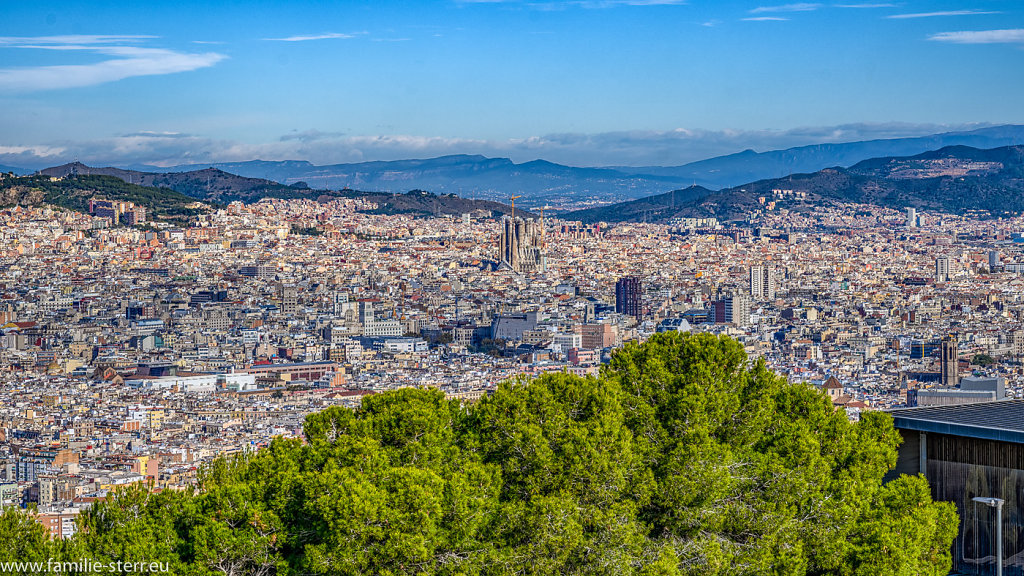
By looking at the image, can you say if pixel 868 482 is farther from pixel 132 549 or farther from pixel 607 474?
pixel 132 549

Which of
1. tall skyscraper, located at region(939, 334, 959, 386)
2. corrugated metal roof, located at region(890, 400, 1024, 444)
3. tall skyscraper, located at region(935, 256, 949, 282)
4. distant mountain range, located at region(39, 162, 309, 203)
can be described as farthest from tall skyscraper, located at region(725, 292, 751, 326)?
corrugated metal roof, located at region(890, 400, 1024, 444)

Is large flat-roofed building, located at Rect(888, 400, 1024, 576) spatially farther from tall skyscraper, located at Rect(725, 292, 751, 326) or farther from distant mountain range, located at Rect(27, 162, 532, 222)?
distant mountain range, located at Rect(27, 162, 532, 222)

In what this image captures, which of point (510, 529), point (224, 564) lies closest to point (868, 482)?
point (510, 529)

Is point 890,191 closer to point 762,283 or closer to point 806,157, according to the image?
point 762,283

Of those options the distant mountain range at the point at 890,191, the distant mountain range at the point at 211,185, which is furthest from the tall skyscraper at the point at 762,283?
the distant mountain range at the point at 211,185

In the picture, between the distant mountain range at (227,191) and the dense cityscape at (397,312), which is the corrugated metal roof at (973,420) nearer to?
the dense cityscape at (397,312)

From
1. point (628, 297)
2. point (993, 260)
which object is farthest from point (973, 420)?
point (993, 260)

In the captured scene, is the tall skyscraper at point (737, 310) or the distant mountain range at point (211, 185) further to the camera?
the distant mountain range at point (211, 185)
